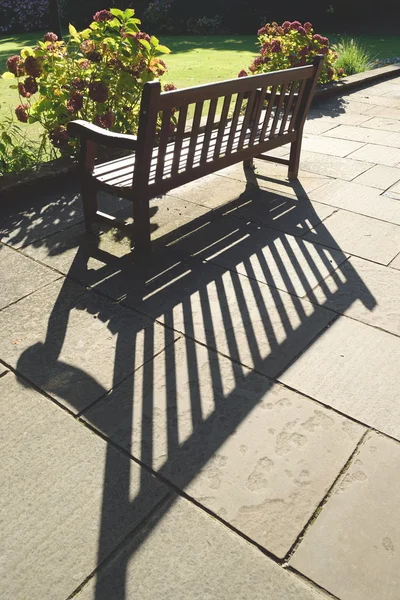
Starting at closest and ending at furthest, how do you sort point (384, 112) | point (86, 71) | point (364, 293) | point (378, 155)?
point (364, 293) → point (86, 71) → point (378, 155) → point (384, 112)

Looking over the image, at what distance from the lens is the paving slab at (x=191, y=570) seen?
1.75 metres

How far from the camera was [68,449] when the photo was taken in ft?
7.50

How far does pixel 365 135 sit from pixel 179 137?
151 inches

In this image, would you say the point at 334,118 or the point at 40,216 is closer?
the point at 40,216

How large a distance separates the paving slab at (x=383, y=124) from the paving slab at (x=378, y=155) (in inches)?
33.8

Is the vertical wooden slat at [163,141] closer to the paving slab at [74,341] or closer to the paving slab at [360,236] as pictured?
the paving slab at [74,341]

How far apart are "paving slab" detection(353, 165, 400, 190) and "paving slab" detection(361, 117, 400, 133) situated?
165 centimetres

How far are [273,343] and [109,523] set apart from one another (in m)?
1.34

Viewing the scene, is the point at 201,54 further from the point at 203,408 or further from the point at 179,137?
the point at 203,408

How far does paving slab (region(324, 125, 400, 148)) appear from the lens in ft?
21.0

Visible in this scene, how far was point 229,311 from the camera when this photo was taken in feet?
10.5

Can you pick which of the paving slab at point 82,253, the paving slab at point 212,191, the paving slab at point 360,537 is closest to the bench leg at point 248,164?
the paving slab at point 212,191

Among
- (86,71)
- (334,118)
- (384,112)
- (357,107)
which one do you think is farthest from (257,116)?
(357,107)

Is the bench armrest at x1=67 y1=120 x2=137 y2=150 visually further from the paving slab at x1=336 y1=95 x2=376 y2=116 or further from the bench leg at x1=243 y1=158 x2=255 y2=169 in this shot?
the paving slab at x1=336 y1=95 x2=376 y2=116
